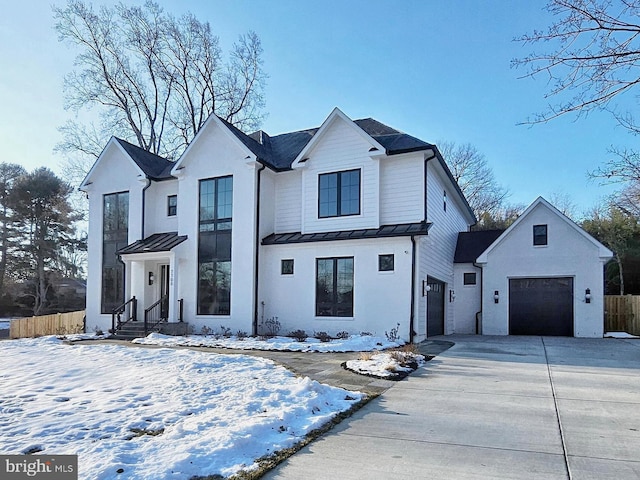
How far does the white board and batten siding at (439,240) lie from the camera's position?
46.2ft

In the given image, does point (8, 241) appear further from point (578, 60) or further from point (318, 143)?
point (578, 60)

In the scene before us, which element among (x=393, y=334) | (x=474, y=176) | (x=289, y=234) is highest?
(x=474, y=176)

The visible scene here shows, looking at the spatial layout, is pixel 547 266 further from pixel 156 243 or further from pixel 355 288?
pixel 156 243

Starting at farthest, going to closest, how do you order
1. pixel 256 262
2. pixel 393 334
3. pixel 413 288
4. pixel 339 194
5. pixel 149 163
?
1. pixel 149 163
2. pixel 256 262
3. pixel 339 194
4. pixel 393 334
5. pixel 413 288

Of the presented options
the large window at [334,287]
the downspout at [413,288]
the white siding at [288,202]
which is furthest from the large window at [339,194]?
the downspout at [413,288]

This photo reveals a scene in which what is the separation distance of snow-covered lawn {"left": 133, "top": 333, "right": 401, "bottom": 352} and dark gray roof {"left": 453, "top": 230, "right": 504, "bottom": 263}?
7313 mm

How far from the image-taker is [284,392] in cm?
615

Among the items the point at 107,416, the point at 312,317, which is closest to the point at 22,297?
the point at 312,317

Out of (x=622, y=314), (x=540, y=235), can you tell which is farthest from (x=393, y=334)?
(x=622, y=314)

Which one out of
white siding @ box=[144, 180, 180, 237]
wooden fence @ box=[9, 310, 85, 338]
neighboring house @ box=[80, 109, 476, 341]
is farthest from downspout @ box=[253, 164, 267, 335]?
wooden fence @ box=[9, 310, 85, 338]

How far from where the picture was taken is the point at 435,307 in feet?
53.6

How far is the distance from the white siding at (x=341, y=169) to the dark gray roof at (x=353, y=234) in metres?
0.24

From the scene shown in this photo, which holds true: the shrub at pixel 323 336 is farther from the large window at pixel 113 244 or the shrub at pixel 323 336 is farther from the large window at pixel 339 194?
the large window at pixel 113 244

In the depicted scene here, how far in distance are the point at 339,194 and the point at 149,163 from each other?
9.05m
